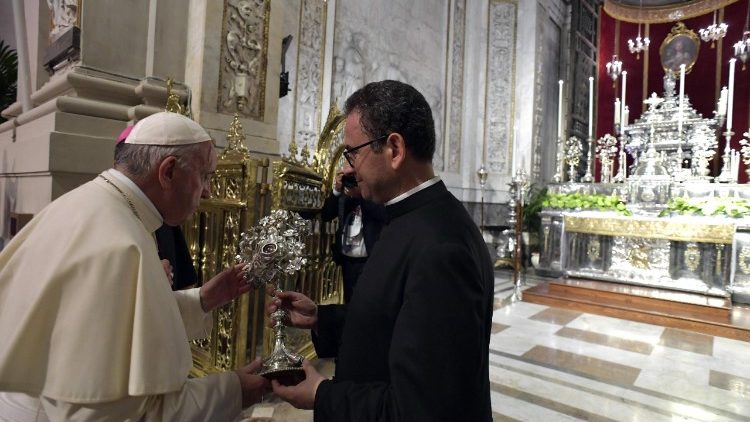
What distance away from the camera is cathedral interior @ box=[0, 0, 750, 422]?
310 centimetres

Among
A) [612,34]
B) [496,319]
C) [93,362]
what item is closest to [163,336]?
[93,362]

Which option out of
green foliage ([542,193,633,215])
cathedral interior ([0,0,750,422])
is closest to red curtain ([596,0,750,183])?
cathedral interior ([0,0,750,422])

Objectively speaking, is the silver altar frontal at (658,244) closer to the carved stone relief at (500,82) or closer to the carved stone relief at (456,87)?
the carved stone relief at (500,82)

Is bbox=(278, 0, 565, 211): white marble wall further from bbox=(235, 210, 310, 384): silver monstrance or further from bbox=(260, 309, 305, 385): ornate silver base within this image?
bbox=(260, 309, 305, 385): ornate silver base

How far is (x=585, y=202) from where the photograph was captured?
752 cm

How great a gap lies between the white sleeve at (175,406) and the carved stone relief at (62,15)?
3624 millimetres

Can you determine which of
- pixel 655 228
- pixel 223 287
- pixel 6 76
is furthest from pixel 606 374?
pixel 6 76

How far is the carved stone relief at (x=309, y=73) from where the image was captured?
6.41 metres

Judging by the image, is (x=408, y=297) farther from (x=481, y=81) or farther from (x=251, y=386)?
(x=481, y=81)

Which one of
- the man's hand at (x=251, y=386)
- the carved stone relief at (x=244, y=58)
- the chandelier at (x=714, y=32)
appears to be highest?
the chandelier at (x=714, y=32)

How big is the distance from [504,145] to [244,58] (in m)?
6.79

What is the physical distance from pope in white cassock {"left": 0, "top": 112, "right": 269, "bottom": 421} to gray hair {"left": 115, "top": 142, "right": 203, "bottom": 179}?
0.31 feet

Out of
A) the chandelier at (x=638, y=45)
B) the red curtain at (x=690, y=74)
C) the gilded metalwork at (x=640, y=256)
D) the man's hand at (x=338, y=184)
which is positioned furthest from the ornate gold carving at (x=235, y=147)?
the red curtain at (x=690, y=74)

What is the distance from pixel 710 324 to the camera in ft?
15.9
